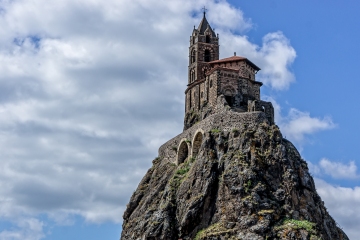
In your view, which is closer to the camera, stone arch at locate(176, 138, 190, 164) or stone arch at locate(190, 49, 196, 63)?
stone arch at locate(176, 138, 190, 164)

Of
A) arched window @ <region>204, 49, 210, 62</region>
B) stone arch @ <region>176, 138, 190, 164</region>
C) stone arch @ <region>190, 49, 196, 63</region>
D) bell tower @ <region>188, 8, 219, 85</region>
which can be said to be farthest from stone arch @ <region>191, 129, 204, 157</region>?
stone arch @ <region>190, 49, 196, 63</region>

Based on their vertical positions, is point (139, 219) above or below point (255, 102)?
below

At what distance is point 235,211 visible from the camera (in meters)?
88.1

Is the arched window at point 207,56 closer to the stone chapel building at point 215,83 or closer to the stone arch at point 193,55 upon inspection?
the stone chapel building at point 215,83

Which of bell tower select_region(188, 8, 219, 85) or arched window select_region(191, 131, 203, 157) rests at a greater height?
bell tower select_region(188, 8, 219, 85)

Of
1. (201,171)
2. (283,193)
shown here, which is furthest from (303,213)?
(201,171)

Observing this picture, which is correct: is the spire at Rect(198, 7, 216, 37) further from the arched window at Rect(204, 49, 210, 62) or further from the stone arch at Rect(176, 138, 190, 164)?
the stone arch at Rect(176, 138, 190, 164)

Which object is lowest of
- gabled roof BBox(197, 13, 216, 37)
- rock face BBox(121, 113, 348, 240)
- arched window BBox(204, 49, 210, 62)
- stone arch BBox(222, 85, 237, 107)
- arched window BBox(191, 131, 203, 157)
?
rock face BBox(121, 113, 348, 240)

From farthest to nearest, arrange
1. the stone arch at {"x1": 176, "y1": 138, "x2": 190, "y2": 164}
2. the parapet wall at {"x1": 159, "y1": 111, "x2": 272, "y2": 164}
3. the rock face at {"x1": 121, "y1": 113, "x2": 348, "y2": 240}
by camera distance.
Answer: the stone arch at {"x1": 176, "y1": 138, "x2": 190, "y2": 164}
the parapet wall at {"x1": 159, "y1": 111, "x2": 272, "y2": 164}
the rock face at {"x1": 121, "y1": 113, "x2": 348, "y2": 240}

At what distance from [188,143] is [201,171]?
39.7 feet

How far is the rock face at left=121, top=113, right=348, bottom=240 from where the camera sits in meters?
86.4

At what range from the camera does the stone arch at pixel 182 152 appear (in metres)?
108

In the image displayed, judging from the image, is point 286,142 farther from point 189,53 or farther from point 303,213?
point 189,53

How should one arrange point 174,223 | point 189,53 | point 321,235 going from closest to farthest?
point 321,235
point 174,223
point 189,53
